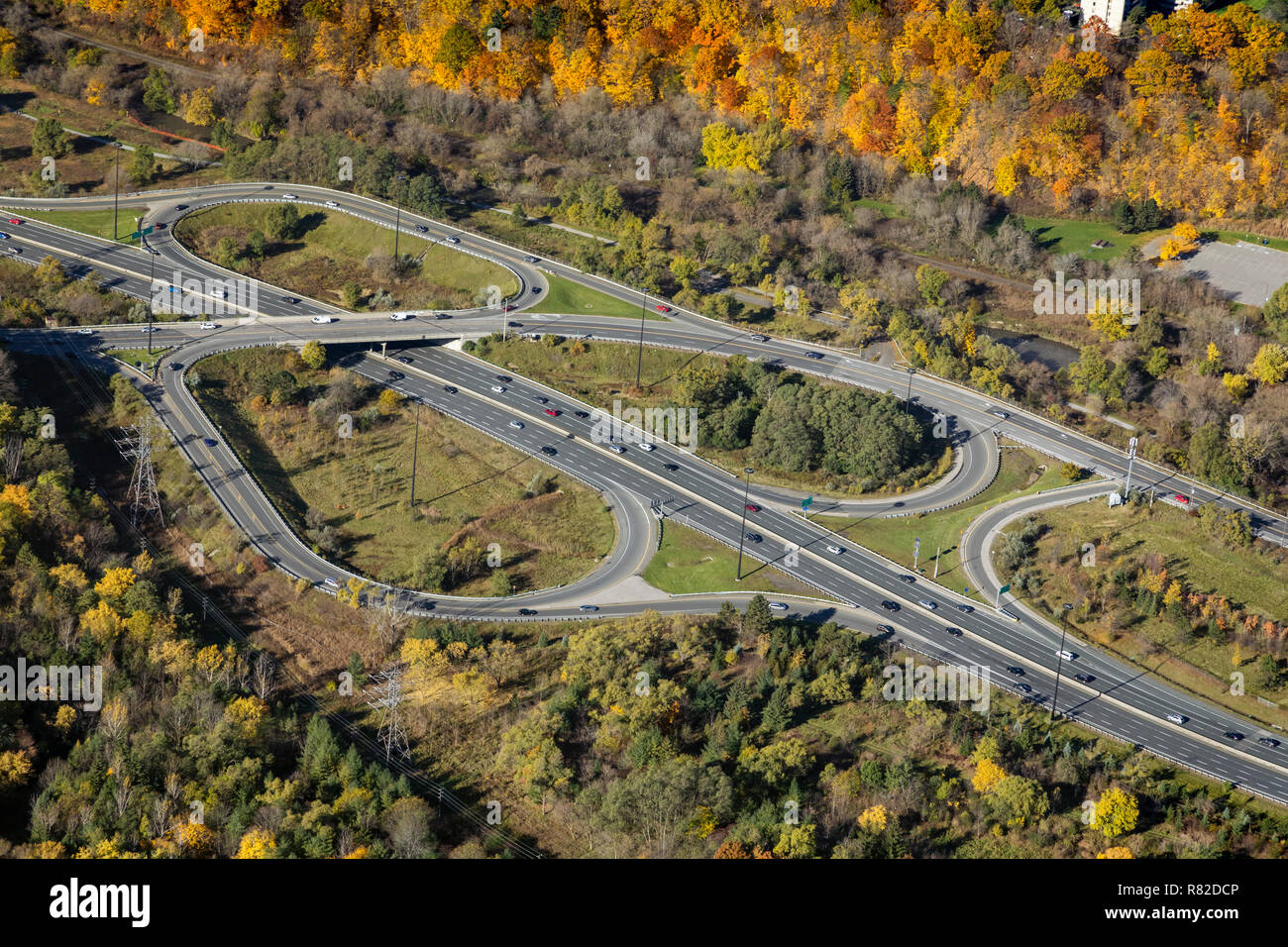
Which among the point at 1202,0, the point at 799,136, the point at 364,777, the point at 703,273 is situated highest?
the point at 1202,0

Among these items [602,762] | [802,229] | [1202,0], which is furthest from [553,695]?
[1202,0]

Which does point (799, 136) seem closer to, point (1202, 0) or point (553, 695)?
point (1202, 0)

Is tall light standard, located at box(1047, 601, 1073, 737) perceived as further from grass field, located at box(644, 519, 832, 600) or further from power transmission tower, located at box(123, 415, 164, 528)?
power transmission tower, located at box(123, 415, 164, 528)

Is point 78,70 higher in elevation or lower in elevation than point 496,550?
higher

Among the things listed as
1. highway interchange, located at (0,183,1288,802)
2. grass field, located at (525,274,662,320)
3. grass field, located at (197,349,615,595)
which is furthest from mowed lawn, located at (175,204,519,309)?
grass field, located at (197,349,615,595)

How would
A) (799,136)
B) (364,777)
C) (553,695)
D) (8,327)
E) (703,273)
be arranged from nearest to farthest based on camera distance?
(364,777)
(553,695)
(8,327)
(703,273)
(799,136)

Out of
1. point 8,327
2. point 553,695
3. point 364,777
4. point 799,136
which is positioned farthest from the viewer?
point 799,136
